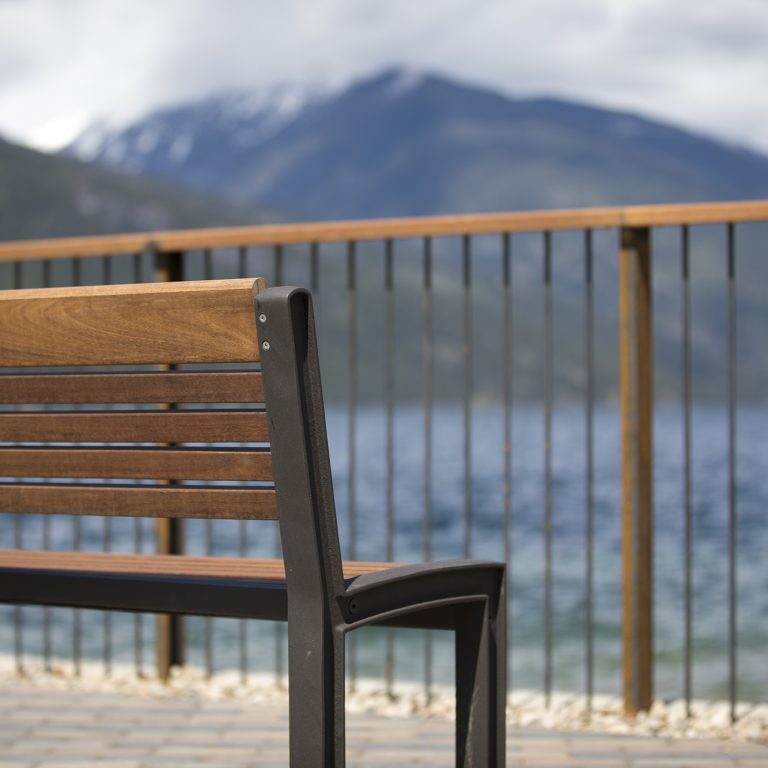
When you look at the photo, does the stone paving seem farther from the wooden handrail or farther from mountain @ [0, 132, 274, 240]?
mountain @ [0, 132, 274, 240]

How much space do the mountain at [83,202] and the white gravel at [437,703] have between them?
7295 cm

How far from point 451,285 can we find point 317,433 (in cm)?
10697

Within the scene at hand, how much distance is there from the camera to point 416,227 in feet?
11.7

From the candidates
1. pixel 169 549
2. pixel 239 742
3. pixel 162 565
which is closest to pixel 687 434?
pixel 239 742

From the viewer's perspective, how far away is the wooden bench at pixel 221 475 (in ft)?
5.41

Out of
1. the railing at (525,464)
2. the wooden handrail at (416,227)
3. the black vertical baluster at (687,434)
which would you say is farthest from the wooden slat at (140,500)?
the black vertical baluster at (687,434)

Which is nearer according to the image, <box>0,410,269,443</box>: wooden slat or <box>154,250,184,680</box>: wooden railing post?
<box>0,410,269,443</box>: wooden slat

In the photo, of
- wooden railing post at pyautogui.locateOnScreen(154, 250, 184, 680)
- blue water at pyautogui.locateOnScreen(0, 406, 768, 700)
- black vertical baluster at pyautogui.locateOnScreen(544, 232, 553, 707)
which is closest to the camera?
black vertical baluster at pyautogui.locateOnScreen(544, 232, 553, 707)

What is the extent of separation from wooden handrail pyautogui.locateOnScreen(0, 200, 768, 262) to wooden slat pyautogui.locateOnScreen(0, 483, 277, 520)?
158 cm

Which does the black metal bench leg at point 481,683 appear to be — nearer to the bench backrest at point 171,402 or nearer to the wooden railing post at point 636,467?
the bench backrest at point 171,402

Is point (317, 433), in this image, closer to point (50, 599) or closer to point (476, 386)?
point (50, 599)

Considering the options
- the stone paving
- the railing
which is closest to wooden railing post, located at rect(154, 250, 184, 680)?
the railing

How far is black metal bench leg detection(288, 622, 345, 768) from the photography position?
164 cm

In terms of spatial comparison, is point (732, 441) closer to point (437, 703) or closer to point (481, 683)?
point (437, 703)
